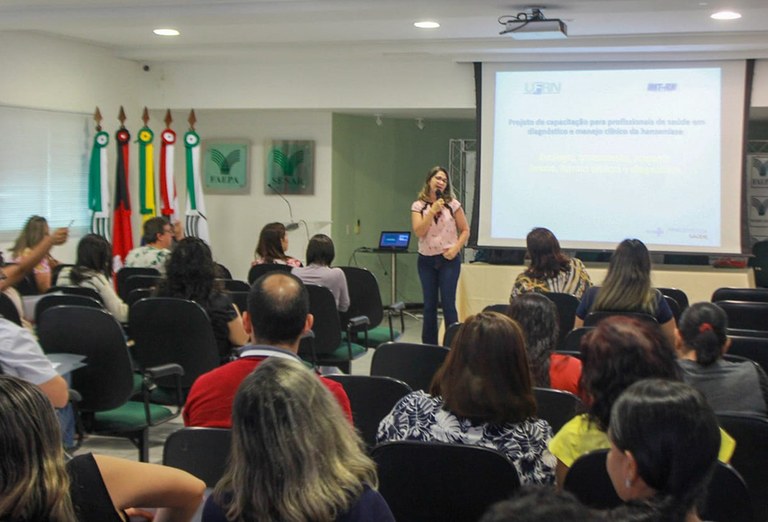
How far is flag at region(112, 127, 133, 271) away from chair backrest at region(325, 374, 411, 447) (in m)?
6.52

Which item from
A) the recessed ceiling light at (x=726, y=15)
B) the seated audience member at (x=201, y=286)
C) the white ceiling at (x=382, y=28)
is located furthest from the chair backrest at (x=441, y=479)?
the recessed ceiling light at (x=726, y=15)

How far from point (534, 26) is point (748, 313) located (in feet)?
Result: 8.63

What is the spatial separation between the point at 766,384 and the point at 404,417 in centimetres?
147

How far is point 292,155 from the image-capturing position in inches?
384

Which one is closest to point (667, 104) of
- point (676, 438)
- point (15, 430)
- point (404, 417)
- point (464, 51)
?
point (464, 51)

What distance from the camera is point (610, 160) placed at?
817cm

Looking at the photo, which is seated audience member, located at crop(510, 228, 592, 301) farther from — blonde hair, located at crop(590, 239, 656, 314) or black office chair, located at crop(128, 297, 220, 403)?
black office chair, located at crop(128, 297, 220, 403)

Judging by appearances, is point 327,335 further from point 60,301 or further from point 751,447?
point 751,447

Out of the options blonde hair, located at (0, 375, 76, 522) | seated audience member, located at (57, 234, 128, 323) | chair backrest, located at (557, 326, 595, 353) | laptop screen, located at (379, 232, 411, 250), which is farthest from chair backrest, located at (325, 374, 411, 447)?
laptop screen, located at (379, 232, 411, 250)

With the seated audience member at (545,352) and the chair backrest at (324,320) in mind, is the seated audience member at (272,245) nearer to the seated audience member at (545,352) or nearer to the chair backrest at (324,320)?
the chair backrest at (324,320)

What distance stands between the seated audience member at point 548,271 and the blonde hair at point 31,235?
3353mm

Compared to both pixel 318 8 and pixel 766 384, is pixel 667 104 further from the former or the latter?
pixel 766 384

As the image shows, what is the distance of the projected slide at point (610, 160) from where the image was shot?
7930mm

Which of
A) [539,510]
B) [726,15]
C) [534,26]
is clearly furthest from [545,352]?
[726,15]
